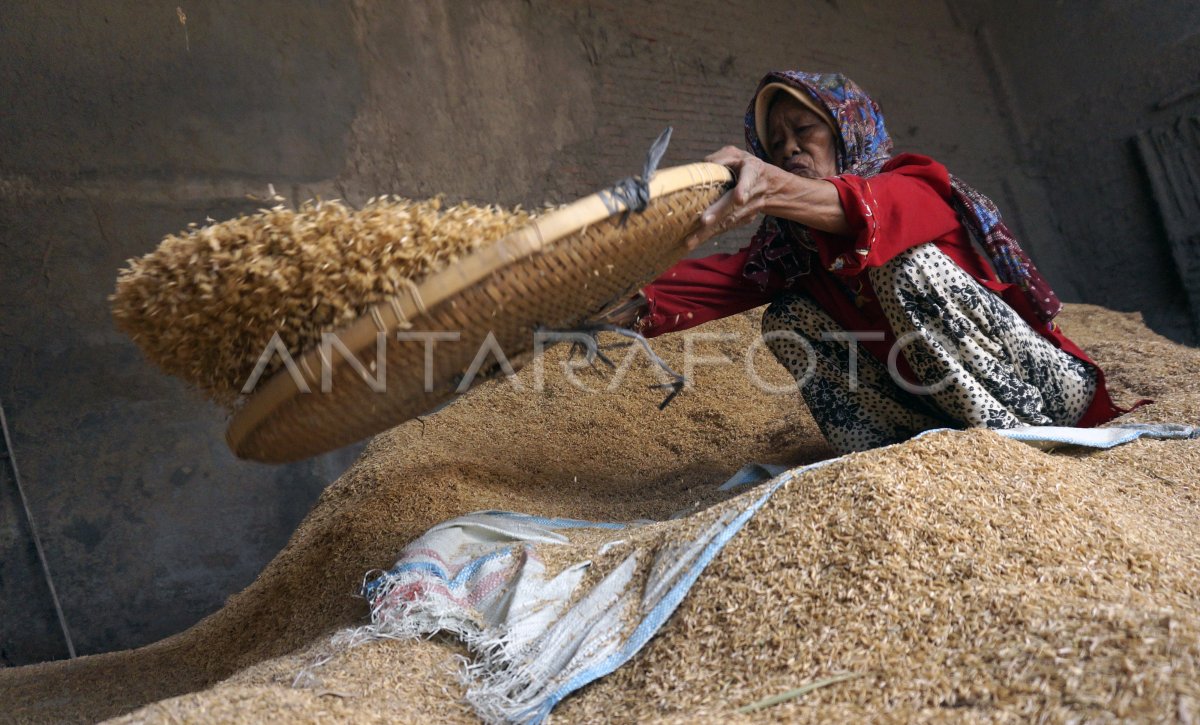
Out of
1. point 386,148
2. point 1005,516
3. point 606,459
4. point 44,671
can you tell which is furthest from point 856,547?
point 386,148

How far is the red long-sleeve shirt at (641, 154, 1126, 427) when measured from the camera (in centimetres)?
178

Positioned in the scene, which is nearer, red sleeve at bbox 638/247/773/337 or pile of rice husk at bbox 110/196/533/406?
pile of rice husk at bbox 110/196/533/406

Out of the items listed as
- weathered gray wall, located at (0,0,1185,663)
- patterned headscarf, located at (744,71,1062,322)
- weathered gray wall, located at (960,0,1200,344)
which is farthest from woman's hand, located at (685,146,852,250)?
weathered gray wall, located at (960,0,1200,344)

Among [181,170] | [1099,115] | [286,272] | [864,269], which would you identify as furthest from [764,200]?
[1099,115]

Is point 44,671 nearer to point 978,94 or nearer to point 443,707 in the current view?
point 443,707

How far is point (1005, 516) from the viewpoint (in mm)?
1300

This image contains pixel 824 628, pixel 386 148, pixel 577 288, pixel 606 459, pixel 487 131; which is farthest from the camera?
pixel 487 131

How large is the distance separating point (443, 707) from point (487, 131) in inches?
127

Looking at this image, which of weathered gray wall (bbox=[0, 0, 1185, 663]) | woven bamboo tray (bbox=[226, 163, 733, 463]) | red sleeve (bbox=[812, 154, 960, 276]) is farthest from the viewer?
weathered gray wall (bbox=[0, 0, 1185, 663])

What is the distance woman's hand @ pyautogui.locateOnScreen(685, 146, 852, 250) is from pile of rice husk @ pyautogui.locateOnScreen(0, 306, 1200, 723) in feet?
1.71

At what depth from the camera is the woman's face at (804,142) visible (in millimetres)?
2262

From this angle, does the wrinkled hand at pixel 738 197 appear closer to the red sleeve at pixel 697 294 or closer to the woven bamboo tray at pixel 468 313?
the woven bamboo tray at pixel 468 313

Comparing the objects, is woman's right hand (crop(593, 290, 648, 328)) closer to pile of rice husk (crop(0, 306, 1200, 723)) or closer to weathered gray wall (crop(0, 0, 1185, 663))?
pile of rice husk (crop(0, 306, 1200, 723))

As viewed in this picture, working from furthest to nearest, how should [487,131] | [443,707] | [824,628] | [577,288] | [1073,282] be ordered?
[1073,282], [487,131], [577,288], [443,707], [824,628]
